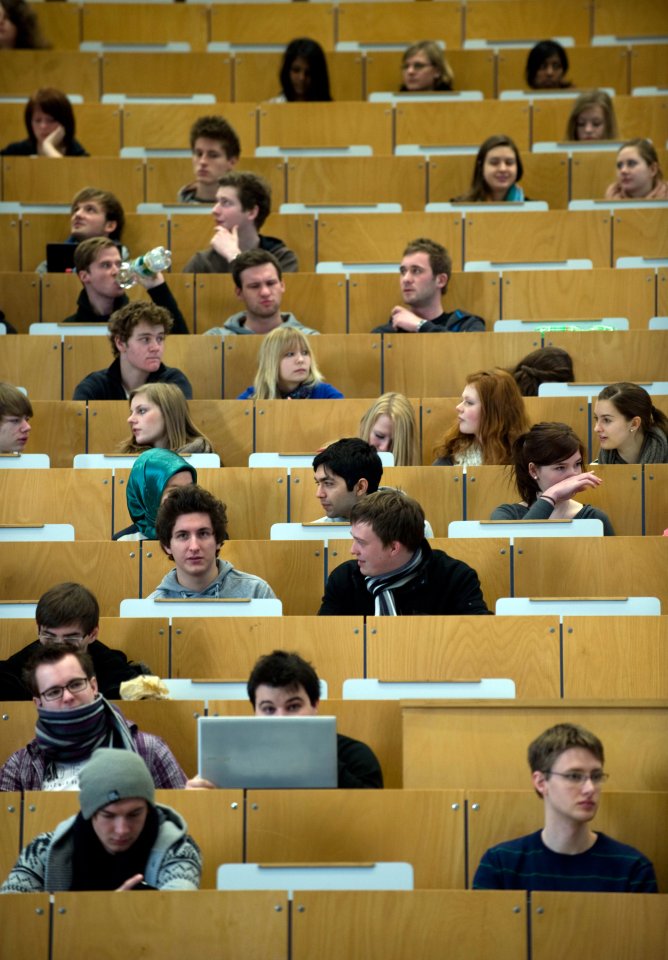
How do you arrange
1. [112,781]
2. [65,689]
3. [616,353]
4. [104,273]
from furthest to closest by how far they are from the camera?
[104,273]
[616,353]
[65,689]
[112,781]

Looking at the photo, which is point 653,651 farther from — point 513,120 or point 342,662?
point 513,120

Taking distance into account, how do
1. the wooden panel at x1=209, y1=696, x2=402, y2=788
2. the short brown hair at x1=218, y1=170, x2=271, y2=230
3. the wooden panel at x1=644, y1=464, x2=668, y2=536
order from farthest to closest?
the short brown hair at x1=218, y1=170, x2=271, y2=230
the wooden panel at x1=644, y1=464, x2=668, y2=536
the wooden panel at x1=209, y1=696, x2=402, y2=788

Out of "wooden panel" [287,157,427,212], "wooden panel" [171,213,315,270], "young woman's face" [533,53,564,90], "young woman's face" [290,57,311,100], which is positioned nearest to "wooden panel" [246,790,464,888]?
"wooden panel" [171,213,315,270]

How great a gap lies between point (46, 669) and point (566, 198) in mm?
4348

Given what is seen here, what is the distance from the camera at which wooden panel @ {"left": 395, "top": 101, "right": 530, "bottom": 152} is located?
25.8 ft

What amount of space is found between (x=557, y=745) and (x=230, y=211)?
12.0ft

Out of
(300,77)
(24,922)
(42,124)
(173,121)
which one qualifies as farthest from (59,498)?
(300,77)

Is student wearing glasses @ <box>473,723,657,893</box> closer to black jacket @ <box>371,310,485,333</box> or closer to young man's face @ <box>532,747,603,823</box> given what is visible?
young man's face @ <box>532,747,603,823</box>

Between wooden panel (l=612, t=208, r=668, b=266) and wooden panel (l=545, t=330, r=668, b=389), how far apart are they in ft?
3.17

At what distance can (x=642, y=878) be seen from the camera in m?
3.44

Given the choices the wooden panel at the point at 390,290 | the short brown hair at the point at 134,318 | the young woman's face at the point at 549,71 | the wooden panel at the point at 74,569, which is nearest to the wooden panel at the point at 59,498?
the wooden panel at the point at 74,569

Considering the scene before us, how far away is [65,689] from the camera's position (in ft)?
12.6

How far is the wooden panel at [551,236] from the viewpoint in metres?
6.89

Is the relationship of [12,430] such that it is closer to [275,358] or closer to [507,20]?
[275,358]
